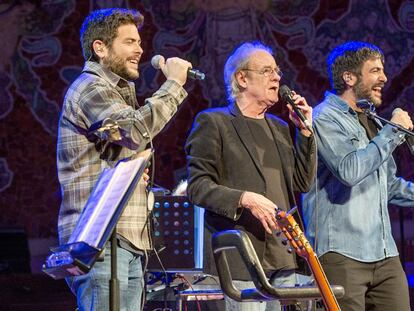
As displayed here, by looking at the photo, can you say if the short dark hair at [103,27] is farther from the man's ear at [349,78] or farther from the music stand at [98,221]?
the man's ear at [349,78]

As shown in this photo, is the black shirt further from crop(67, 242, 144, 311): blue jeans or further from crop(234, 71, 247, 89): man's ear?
crop(67, 242, 144, 311): blue jeans

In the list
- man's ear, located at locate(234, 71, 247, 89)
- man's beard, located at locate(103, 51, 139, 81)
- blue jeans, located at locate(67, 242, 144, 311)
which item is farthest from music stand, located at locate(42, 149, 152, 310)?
man's ear, located at locate(234, 71, 247, 89)

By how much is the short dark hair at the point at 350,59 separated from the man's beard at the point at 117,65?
1421mm

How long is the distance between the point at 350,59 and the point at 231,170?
45.7 inches

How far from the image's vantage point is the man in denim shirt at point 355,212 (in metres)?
3.68

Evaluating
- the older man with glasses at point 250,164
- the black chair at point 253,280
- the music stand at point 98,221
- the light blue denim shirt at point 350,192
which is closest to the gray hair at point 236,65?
the older man with glasses at point 250,164

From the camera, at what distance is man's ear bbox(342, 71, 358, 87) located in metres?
4.11

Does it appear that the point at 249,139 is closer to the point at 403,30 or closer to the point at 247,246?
the point at 247,246

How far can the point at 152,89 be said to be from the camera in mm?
6691

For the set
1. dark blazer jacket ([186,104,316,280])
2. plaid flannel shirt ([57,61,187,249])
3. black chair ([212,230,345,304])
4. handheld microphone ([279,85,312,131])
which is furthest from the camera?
handheld microphone ([279,85,312,131])

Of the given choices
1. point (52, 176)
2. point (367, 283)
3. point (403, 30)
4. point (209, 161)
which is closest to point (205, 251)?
point (209, 161)

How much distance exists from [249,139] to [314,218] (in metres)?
0.64

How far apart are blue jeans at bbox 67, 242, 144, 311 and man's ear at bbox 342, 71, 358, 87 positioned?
1.70 metres

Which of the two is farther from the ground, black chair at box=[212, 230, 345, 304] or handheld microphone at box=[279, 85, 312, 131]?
handheld microphone at box=[279, 85, 312, 131]
